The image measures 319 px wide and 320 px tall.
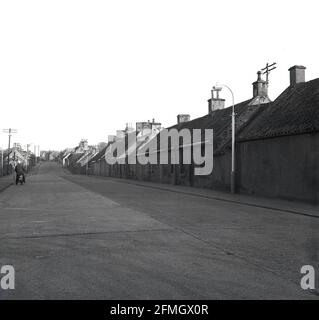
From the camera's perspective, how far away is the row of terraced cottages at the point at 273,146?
17703mm

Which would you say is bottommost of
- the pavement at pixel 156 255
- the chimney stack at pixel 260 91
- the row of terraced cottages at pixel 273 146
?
the pavement at pixel 156 255

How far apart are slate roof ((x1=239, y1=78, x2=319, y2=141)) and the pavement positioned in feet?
21.7

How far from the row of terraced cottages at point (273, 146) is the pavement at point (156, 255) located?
17.7 ft

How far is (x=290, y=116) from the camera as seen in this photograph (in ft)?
66.9

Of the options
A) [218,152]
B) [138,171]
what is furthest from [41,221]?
[138,171]

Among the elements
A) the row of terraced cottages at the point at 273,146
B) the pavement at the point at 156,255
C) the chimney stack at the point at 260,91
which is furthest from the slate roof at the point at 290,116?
the pavement at the point at 156,255

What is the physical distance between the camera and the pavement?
16.8 ft

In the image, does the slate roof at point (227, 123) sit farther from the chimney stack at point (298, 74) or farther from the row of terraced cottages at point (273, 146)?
the chimney stack at point (298, 74)

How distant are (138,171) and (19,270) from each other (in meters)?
43.1

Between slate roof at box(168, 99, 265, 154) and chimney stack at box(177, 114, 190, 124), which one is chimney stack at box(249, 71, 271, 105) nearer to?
slate roof at box(168, 99, 265, 154)

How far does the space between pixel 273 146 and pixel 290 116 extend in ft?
6.14

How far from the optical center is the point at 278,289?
5.20 meters
